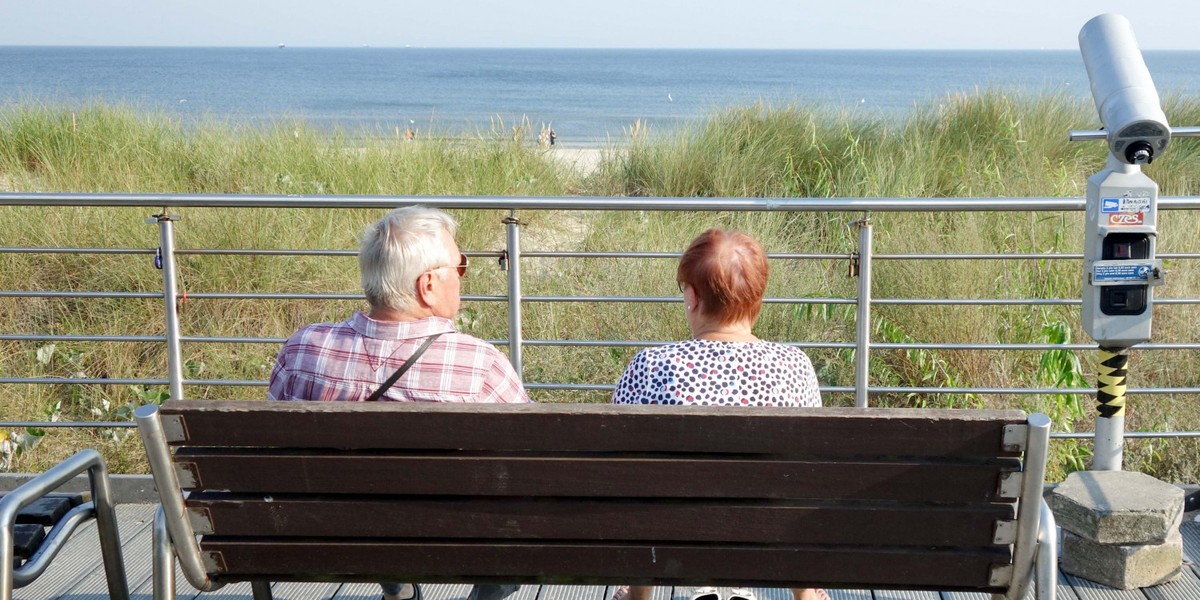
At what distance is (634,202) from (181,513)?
5.76 feet

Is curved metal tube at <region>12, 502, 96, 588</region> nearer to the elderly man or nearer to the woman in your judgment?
the elderly man

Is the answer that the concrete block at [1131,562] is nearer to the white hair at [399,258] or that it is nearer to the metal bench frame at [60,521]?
the white hair at [399,258]

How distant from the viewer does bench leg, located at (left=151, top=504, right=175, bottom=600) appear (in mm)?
1829

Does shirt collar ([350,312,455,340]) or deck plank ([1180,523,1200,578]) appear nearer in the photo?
shirt collar ([350,312,455,340])

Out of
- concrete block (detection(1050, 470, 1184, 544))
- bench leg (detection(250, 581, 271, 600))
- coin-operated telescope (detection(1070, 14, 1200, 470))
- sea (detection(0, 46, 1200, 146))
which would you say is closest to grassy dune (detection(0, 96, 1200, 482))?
sea (detection(0, 46, 1200, 146))

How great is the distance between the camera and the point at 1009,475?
5.44 ft

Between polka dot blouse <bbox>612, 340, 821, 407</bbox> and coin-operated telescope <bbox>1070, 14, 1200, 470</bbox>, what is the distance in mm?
1168

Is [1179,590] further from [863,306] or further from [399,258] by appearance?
[399,258]

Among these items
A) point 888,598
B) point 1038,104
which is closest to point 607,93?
point 1038,104

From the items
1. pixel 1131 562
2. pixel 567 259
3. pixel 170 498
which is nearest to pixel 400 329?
pixel 170 498

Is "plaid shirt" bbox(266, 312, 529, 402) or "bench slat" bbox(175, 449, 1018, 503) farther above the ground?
"plaid shirt" bbox(266, 312, 529, 402)

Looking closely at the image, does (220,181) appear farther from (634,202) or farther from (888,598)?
(888,598)

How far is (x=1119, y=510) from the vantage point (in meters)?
2.66

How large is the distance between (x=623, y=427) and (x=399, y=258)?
71cm
